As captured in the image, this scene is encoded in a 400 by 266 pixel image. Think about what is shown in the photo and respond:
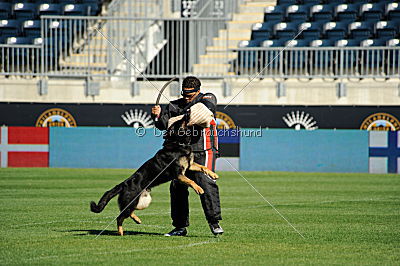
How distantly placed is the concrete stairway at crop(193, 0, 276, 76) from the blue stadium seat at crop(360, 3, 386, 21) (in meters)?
A: 3.48

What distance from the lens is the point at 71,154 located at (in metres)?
21.9

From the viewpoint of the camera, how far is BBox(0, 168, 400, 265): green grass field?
26.0 ft

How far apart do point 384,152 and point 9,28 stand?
1343cm

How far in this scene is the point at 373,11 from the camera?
25594 mm

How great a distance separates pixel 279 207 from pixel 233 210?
2.91ft

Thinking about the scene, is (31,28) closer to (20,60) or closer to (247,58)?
(20,60)

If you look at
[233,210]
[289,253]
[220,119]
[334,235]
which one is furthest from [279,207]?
[220,119]

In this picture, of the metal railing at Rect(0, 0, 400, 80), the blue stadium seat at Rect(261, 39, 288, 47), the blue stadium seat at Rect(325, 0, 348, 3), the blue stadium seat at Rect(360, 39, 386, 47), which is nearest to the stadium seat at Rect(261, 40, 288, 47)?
the blue stadium seat at Rect(261, 39, 288, 47)

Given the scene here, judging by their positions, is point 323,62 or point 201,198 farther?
point 323,62

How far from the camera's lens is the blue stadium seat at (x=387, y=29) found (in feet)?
81.0

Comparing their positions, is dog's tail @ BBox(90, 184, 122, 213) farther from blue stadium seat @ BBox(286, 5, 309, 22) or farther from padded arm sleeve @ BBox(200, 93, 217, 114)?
blue stadium seat @ BBox(286, 5, 309, 22)

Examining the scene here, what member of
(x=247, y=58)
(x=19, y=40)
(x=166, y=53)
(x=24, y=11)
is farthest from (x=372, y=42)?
(x=24, y=11)

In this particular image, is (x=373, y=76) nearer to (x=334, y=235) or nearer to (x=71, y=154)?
(x=71, y=154)

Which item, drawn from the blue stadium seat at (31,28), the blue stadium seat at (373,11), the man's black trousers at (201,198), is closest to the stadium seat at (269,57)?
the blue stadium seat at (373,11)
